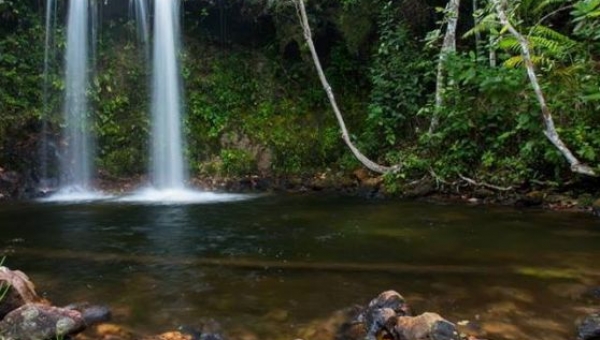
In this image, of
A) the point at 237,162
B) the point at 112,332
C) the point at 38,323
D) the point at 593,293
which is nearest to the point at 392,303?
the point at 593,293

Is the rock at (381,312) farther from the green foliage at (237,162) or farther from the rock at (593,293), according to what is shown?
the green foliage at (237,162)

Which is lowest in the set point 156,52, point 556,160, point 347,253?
point 347,253

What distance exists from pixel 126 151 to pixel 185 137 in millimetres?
1520

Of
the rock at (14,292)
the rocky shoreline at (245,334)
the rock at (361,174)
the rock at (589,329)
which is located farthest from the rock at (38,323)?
the rock at (361,174)

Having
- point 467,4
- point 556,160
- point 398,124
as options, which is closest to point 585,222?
point 556,160

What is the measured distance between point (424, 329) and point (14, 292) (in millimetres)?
3317

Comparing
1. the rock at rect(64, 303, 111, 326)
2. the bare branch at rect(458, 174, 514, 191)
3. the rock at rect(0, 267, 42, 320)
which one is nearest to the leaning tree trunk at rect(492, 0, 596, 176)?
the bare branch at rect(458, 174, 514, 191)

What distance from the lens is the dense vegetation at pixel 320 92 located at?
32.7 ft

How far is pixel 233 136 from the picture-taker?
46.4 ft

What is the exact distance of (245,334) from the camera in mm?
4273

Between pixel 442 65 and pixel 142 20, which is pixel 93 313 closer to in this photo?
pixel 442 65

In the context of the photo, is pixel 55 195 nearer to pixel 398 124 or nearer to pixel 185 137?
pixel 185 137

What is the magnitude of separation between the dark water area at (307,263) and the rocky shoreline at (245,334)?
0.13 meters

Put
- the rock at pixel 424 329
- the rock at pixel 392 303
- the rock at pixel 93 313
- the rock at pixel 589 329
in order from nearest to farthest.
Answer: the rock at pixel 424 329
the rock at pixel 589 329
the rock at pixel 392 303
the rock at pixel 93 313
